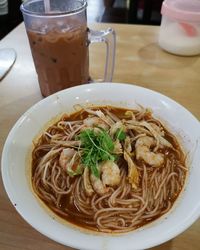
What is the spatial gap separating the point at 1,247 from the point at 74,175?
0.80 ft

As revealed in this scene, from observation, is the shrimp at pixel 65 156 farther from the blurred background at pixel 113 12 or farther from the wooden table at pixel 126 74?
the blurred background at pixel 113 12

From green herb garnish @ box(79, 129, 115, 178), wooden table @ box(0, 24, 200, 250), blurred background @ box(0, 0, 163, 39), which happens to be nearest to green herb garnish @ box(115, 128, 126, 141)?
green herb garnish @ box(79, 129, 115, 178)

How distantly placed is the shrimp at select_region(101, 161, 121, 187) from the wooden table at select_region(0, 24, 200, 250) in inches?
9.1

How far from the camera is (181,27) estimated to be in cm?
131

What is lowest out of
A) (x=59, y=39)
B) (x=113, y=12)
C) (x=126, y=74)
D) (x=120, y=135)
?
(x=113, y=12)

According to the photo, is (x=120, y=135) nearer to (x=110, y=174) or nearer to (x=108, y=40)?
(x=110, y=174)

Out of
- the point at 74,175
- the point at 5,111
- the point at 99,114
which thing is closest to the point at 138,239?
the point at 74,175

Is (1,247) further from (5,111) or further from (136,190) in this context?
(5,111)

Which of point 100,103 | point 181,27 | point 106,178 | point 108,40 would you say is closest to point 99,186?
point 106,178

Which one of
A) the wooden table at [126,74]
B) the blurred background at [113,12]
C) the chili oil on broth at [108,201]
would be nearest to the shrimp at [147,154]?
the chili oil on broth at [108,201]

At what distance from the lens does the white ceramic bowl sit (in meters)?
0.55

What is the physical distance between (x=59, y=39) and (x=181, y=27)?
649mm

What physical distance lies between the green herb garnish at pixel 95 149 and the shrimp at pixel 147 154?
0.08 m

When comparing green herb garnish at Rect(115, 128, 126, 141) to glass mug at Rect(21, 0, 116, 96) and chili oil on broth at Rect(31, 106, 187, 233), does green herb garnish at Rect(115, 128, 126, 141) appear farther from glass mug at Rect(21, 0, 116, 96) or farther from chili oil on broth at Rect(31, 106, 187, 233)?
glass mug at Rect(21, 0, 116, 96)
